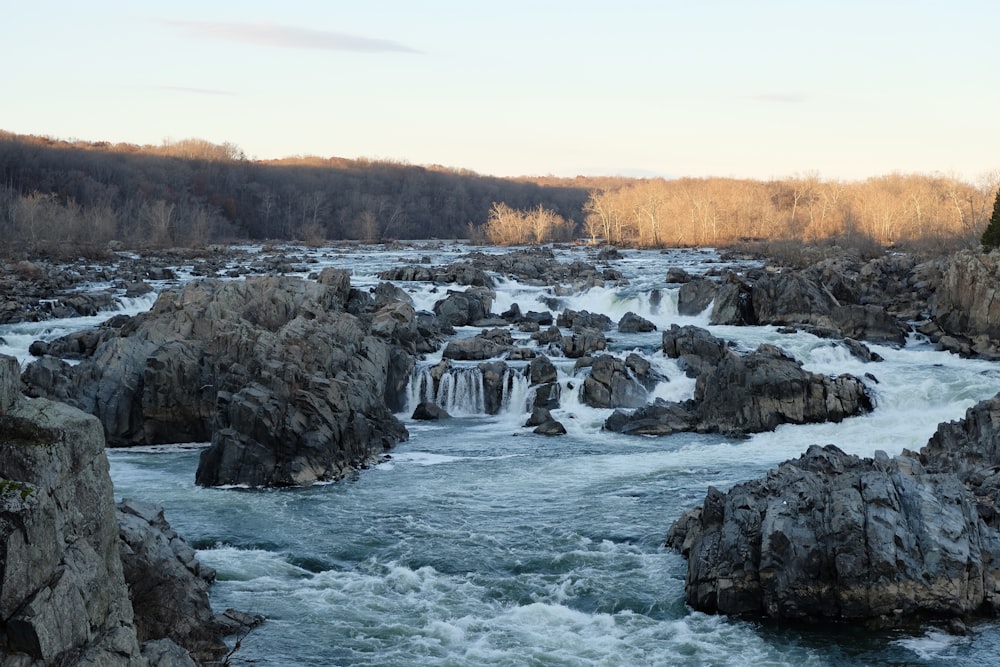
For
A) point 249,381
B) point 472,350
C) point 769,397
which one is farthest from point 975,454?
point 472,350

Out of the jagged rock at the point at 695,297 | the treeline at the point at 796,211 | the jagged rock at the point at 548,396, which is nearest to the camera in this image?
the jagged rock at the point at 548,396

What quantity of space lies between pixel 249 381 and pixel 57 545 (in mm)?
14838

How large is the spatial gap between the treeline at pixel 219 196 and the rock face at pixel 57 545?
60128mm

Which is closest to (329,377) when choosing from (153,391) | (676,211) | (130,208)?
(153,391)

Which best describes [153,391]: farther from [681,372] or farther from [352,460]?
[681,372]

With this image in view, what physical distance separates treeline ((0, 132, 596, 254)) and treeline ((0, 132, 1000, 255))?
201mm

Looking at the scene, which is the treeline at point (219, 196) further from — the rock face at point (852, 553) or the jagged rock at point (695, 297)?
the rock face at point (852, 553)

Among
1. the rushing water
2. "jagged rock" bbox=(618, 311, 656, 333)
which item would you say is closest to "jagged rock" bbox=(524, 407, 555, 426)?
the rushing water

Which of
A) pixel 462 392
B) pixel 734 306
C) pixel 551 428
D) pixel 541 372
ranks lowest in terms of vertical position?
pixel 551 428

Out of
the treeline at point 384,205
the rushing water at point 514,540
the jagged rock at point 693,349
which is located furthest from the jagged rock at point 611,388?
the treeline at point 384,205

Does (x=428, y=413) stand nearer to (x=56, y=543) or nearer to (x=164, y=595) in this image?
(x=164, y=595)

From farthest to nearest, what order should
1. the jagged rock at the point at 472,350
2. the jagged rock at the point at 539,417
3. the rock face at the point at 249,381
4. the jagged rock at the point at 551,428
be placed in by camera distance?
the jagged rock at the point at 472,350, the jagged rock at the point at 539,417, the jagged rock at the point at 551,428, the rock face at the point at 249,381

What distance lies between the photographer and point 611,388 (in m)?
28.8

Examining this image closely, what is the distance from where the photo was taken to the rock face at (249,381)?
21594 mm
